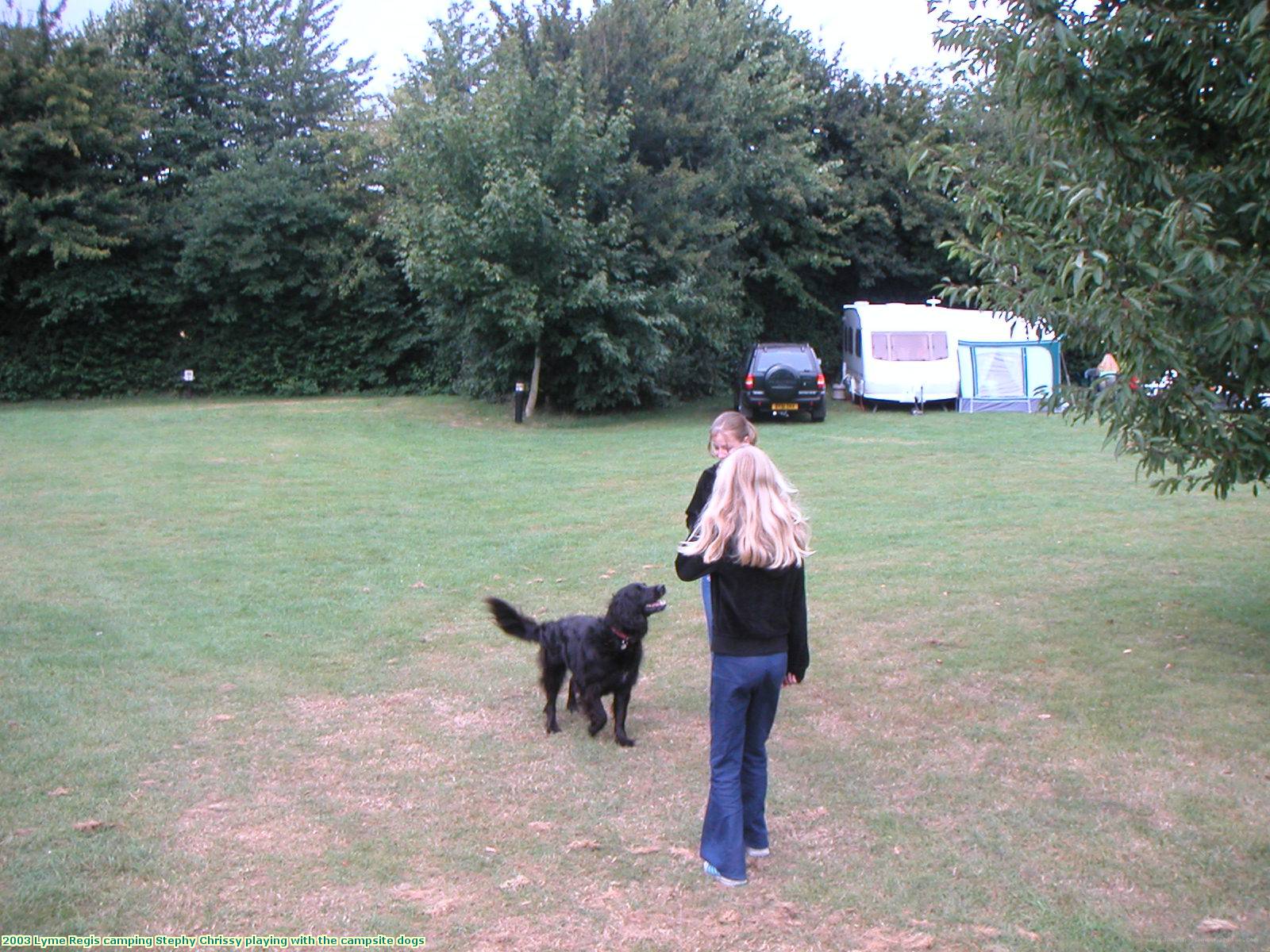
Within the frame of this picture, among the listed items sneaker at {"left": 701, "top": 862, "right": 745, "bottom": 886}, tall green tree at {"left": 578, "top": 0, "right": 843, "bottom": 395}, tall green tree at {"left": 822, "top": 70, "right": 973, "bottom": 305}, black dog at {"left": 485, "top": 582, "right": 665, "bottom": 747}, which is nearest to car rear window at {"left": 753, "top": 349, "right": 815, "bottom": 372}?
tall green tree at {"left": 578, "top": 0, "right": 843, "bottom": 395}

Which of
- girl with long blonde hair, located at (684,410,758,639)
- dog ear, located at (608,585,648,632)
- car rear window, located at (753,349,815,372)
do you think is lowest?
dog ear, located at (608,585,648,632)

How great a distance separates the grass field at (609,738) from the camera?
167 inches

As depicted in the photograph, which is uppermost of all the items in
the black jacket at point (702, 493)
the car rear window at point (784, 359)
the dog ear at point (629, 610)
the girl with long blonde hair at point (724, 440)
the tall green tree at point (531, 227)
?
the tall green tree at point (531, 227)

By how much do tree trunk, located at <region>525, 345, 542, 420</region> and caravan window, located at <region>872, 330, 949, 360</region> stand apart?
818cm

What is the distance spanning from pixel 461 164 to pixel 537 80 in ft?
7.49

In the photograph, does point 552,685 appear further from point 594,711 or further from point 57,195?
point 57,195

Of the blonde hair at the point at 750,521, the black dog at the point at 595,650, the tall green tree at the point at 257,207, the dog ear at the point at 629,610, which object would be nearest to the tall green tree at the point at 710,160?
the tall green tree at the point at 257,207

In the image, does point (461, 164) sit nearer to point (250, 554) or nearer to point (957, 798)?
point (250, 554)

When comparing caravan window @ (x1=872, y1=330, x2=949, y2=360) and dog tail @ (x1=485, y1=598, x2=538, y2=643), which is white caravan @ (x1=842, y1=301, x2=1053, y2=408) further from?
dog tail @ (x1=485, y1=598, x2=538, y2=643)

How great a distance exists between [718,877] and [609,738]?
173 cm

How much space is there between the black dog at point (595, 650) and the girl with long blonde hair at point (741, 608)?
100 cm

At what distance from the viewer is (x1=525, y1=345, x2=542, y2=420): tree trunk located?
959 inches

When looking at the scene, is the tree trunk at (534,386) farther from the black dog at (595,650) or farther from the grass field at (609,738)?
the black dog at (595,650)

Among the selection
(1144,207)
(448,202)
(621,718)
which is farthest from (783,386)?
(621,718)
